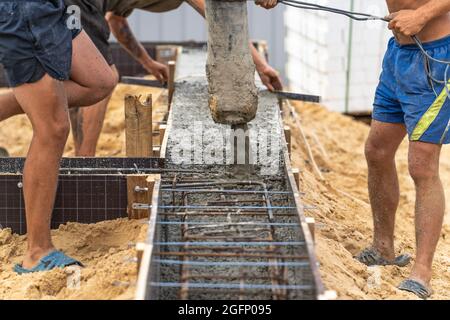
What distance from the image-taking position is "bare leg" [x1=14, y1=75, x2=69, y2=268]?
4328 millimetres

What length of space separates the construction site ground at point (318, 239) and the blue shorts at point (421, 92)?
0.73 meters

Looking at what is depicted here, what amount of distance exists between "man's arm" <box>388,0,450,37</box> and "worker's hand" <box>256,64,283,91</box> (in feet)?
6.35

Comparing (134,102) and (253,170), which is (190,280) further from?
(134,102)

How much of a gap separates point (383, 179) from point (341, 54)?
4.57 meters

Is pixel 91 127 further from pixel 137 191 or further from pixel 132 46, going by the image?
pixel 137 191

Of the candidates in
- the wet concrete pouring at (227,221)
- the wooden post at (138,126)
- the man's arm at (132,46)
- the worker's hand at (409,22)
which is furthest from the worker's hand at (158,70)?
the worker's hand at (409,22)

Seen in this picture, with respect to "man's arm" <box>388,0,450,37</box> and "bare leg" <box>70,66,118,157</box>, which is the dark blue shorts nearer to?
"man's arm" <box>388,0,450,37</box>

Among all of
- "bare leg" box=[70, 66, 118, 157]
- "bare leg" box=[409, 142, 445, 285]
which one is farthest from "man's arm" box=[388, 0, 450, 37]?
"bare leg" box=[70, 66, 118, 157]

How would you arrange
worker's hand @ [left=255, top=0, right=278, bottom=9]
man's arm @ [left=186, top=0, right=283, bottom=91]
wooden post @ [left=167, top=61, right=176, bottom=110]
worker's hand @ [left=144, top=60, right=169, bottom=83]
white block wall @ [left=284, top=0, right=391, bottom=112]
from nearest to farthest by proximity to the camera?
worker's hand @ [left=255, top=0, right=278, bottom=9] < man's arm @ [left=186, top=0, right=283, bottom=91] < wooden post @ [left=167, top=61, right=176, bottom=110] < worker's hand @ [left=144, top=60, right=169, bottom=83] < white block wall @ [left=284, top=0, right=391, bottom=112]

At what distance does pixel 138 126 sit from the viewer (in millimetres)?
5535

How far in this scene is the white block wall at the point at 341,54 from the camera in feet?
30.6

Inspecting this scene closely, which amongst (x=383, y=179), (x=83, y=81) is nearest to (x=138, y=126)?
(x=83, y=81)
